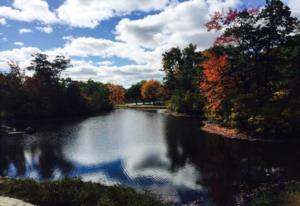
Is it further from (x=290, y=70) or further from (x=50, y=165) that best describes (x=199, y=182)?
(x=290, y=70)

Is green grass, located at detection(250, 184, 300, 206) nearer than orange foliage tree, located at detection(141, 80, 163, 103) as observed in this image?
→ Yes

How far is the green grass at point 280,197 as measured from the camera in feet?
46.9

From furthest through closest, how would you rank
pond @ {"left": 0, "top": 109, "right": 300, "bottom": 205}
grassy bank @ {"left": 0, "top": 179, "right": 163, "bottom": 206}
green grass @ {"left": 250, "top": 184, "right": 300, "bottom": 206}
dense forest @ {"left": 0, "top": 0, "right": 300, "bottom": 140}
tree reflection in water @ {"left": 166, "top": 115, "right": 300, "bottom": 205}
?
dense forest @ {"left": 0, "top": 0, "right": 300, "bottom": 140}
pond @ {"left": 0, "top": 109, "right": 300, "bottom": 205}
tree reflection in water @ {"left": 166, "top": 115, "right": 300, "bottom": 205}
green grass @ {"left": 250, "top": 184, "right": 300, "bottom": 206}
grassy bank @ {"left": 0, "top": 179, "right": 163, "bottom": 206}

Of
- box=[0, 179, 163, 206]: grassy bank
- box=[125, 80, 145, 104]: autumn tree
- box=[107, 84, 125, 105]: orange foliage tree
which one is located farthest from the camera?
box=[125, 80, 145, 104]: autumn tree

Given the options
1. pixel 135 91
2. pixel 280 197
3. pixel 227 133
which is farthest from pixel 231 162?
pixel 135 91

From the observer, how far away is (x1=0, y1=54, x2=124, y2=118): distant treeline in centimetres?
6531

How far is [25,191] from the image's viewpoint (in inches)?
592

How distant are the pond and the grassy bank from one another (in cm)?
338

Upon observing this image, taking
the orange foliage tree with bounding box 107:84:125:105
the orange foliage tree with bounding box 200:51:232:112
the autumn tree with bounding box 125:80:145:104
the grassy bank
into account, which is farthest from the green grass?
the autumn tree with bounding box 125:80:145:104

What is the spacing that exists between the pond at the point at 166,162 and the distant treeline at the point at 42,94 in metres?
27.6

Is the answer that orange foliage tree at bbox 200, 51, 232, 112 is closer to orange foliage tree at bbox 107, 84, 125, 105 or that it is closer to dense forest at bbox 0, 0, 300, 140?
dense forest at bbox 0, 0, 300, 140

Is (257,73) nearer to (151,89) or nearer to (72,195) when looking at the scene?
(72,195)

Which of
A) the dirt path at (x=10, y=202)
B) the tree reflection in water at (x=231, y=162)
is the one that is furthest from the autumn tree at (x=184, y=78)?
the dirt path at (x=10, y=202)

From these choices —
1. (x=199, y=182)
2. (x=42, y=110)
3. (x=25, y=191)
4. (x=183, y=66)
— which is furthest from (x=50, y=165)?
(x=183, y=66)
